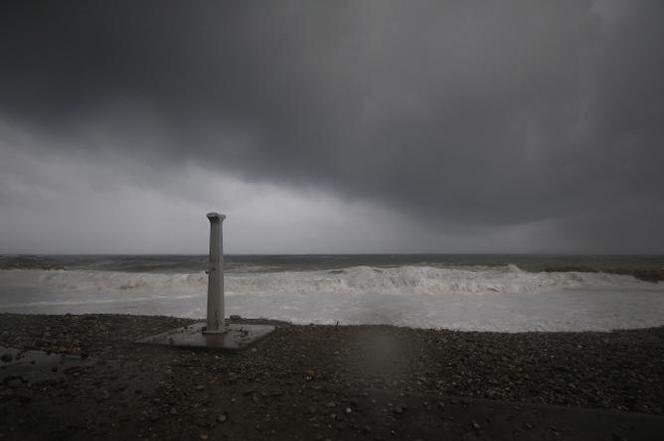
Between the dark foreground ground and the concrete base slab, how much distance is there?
0.46ft

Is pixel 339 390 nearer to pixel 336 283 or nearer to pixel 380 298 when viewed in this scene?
pixel 380 298

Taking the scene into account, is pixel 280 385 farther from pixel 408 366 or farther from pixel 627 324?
pixel 627 324

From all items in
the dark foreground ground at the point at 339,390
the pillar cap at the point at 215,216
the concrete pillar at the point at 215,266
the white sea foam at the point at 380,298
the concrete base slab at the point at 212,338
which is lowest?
the white sea foam at the point at 380,298

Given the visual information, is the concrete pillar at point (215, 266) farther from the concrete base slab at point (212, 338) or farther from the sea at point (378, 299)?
the sea at point (378, 299)

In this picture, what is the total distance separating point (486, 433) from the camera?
3098 millimetres

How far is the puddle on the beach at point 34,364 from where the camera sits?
4.20 m

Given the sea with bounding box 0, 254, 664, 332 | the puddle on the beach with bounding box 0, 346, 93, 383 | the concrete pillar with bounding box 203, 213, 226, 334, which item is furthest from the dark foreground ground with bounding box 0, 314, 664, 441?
the sea with bounding box 0, 254, 664, 332

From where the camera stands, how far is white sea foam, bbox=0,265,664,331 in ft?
30.5

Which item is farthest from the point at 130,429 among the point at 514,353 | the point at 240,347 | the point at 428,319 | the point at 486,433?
the point at 428,319

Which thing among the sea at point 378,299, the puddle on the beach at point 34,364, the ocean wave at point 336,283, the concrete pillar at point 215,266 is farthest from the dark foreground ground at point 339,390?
the ocean wave at point 336,283

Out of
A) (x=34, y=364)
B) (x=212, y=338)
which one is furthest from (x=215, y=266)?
(x=34, y=364)

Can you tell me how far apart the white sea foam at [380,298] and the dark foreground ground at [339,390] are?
3.43 metres

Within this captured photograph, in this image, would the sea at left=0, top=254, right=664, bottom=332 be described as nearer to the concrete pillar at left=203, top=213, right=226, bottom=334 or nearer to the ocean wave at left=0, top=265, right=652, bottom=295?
the ocean wave at left=0, top=265, right=652, bottom=295

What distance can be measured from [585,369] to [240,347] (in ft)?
16.6
